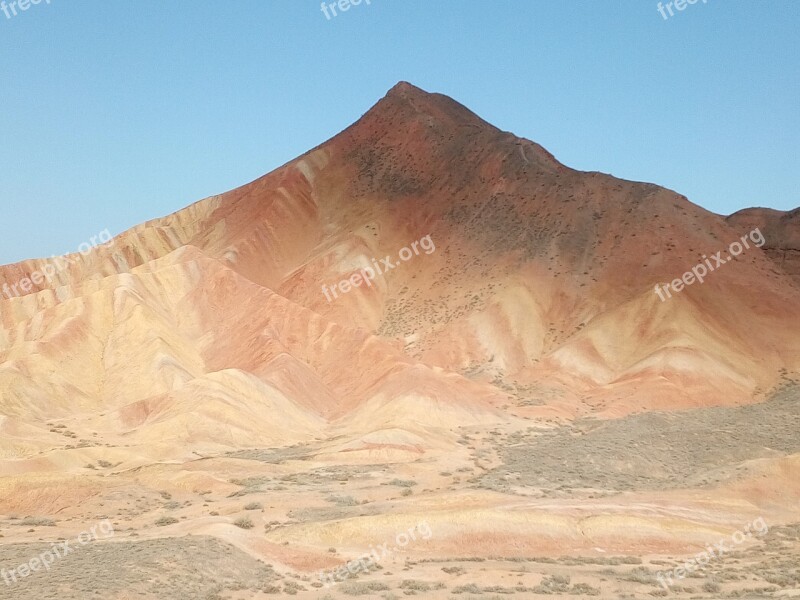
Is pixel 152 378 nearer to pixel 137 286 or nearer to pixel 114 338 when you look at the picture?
pixel 114 338

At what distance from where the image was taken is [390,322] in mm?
81938

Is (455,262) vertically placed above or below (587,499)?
above

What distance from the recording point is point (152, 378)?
6006 cm

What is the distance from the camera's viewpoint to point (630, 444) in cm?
5128

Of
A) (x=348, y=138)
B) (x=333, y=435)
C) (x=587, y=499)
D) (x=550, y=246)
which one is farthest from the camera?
(x=348, y=138)

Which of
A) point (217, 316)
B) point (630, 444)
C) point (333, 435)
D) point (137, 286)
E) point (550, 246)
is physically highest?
point (137, 286)

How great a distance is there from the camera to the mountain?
1949 inches

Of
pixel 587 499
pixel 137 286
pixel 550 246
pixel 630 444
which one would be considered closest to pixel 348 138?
pixel 550 246

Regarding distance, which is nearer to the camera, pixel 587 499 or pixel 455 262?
pixel 587 499

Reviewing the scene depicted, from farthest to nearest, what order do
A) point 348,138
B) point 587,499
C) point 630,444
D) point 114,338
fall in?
point 348,138 → point 114,338 → point 630,444 → point 587,499

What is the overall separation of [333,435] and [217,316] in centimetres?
2328

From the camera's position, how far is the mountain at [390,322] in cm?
4950

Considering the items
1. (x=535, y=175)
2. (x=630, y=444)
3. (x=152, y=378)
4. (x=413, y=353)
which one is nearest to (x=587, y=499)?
(x=630, y=444)

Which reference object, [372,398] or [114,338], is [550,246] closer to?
[372,398]
